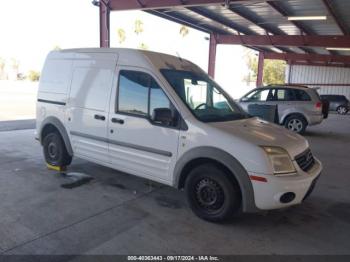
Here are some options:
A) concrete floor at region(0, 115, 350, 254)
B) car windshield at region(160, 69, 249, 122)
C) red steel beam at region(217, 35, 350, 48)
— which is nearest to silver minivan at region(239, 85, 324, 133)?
concrete floor at region(0, 115, 350, 254)

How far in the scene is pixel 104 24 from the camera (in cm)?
1154

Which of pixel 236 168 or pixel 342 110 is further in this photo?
pixel 342 110

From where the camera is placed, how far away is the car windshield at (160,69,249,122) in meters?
4.02

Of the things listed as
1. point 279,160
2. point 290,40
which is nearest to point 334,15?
point 290,40

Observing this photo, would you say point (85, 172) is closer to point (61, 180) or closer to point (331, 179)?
point (61, 180)

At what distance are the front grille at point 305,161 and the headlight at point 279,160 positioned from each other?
7.0 inches

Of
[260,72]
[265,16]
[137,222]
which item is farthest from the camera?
[260,72]

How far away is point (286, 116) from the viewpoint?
1097 cm

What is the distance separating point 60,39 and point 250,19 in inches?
1833

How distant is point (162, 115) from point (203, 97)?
0.81 m

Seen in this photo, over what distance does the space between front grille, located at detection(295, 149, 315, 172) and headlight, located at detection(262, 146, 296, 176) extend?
0.18 m

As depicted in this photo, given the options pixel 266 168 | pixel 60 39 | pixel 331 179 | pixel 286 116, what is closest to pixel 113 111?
pixel 266 168

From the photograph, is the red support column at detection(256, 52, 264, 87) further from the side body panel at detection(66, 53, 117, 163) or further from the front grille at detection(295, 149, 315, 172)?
the front grille at detection(295, 149, 315, 172)

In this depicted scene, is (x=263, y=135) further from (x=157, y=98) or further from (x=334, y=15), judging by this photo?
(x=334, y=15)
